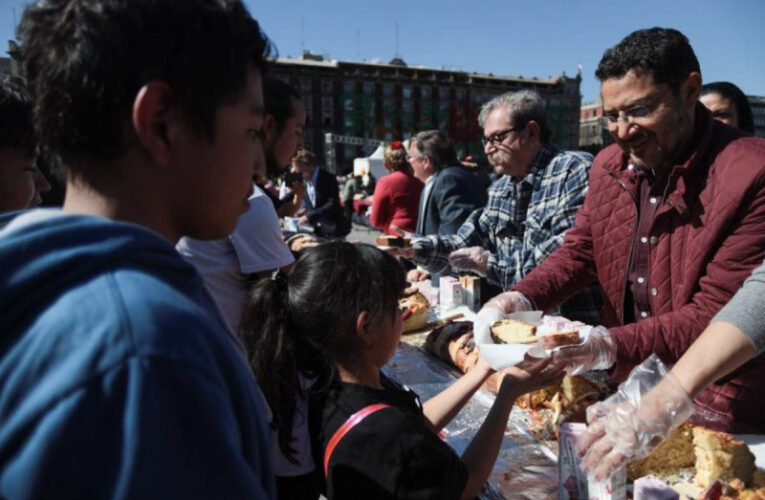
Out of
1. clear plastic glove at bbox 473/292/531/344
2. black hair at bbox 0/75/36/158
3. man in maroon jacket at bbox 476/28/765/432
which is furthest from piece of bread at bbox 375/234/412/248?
black hair at bbox 0/75/36/158

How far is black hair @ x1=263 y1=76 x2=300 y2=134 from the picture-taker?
2379 mm

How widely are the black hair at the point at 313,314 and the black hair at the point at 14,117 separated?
0.84 metres

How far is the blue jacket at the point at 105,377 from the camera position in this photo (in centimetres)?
50

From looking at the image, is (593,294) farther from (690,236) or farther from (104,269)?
(104,269)

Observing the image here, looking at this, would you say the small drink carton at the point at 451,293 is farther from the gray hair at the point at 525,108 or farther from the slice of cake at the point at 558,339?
the slice of cake at the point at 558,339

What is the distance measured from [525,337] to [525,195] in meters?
1.55

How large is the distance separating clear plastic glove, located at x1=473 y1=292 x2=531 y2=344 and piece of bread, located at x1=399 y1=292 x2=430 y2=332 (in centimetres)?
92

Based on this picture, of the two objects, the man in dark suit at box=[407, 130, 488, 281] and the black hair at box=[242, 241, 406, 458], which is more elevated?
the man in dark suit at box=[407, 130, 488, 281]

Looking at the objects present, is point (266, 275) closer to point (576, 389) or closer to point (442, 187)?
point (576, 389)

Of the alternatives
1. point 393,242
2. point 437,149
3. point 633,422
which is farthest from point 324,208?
point 633,422

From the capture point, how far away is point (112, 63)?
0.62m

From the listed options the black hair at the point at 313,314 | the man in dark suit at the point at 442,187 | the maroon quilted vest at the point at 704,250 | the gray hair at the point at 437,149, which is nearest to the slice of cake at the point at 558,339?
the maroon quilted vest at the point at 704,250

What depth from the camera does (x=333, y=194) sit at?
6969mm

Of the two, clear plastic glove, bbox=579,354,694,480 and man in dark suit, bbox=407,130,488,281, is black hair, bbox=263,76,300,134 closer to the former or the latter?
clear plastic glove, bbox=579,354,694,480
